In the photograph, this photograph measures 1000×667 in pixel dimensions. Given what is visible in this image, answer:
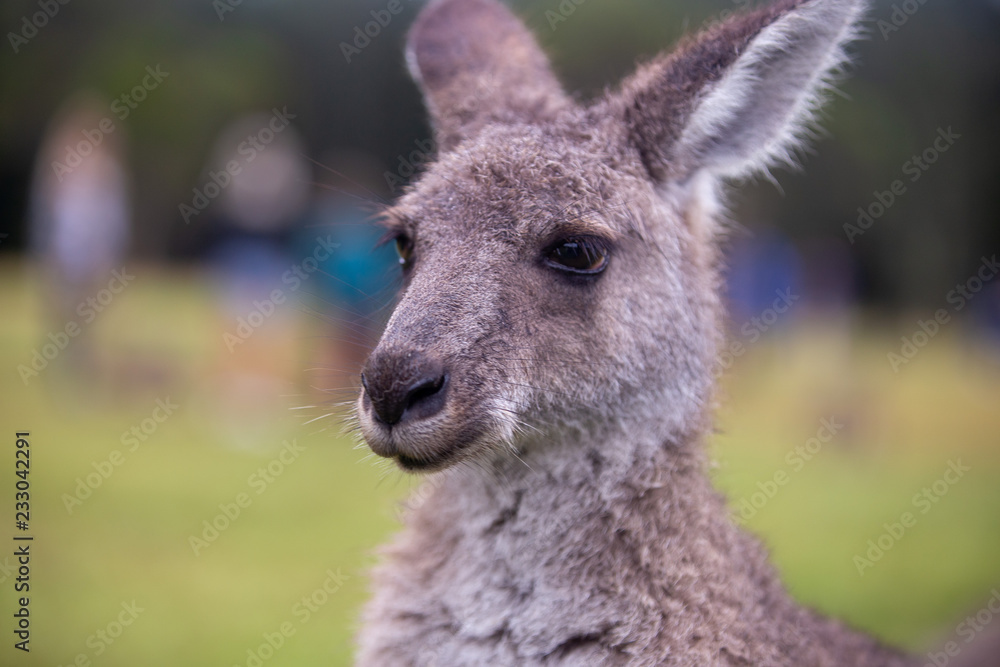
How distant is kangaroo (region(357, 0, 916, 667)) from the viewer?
10.1 feet

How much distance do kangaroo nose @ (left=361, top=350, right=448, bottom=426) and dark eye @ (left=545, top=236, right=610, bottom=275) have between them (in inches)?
27.9

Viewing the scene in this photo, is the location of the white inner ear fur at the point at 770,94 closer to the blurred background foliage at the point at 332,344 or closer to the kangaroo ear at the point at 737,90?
the kangaroo ear at the point at 737,90

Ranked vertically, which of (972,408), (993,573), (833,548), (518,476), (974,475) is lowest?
(972,408)

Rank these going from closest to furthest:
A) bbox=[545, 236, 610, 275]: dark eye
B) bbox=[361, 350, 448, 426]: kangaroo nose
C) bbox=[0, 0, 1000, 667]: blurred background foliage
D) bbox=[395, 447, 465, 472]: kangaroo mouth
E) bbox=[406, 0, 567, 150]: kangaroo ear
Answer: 1. bbox=[361, 350, 448, 426]: kangaroo nose
2. bbox=[395, 447, 465, 472]: kangaroo mouth
3. bbox=[545, 236, 610, 275]: dark eye
4. bbox=[406, 0, 567, 150]: kangaroo ear
5. bbox=[0, 0, 1000, 667]: blurred background foliage

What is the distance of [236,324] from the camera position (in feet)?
39.7

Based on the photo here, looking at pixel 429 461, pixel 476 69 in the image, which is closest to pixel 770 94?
pixel 476 69

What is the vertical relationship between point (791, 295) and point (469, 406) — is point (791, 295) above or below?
below

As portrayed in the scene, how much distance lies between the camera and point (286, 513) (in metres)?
9.09

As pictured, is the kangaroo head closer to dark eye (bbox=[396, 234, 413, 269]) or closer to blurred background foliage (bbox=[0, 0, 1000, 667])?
dark eye (bbox=[396, 234, 413, 269])

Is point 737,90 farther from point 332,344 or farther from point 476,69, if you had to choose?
point 332,344

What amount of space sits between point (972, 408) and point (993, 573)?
10240 mm

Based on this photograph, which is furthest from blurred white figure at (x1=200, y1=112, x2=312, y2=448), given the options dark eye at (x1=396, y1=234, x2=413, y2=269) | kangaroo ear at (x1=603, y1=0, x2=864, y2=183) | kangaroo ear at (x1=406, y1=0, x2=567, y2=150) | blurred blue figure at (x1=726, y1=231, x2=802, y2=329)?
blurred blue figure at (x1=726, y1=231, x2=802, y2=329)

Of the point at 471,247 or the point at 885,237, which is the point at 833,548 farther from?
the point at 885,237

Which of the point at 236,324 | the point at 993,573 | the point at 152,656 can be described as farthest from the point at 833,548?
the point at 236,324
